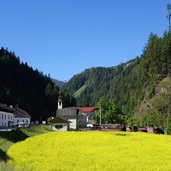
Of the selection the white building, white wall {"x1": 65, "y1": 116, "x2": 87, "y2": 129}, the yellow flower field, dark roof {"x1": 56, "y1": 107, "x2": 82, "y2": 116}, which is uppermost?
dark roof {"x1": 56, "y1": 107, "x2": 82, "y2": 116}

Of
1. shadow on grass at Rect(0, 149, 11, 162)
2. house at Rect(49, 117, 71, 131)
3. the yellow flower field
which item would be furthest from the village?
shadow on grass at Rect(0, 149, 11, 162)

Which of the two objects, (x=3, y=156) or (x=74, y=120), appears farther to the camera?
(x=74, y=120)

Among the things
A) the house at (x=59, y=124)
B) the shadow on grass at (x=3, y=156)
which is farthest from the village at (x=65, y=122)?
the shadow on grass at (x=3, y=156)

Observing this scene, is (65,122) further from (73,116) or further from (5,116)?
(73,116)

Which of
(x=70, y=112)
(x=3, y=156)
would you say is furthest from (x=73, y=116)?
(x=3, y=156)

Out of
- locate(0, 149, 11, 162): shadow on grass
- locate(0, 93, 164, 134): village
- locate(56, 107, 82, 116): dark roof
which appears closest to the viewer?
locate(0, 149, 11, 162): shadow on grass

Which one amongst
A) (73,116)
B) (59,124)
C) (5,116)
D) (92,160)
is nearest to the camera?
(92,160)

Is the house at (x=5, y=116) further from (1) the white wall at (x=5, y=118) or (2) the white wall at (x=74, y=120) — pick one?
(2) the white wall at (x=74, y=120)

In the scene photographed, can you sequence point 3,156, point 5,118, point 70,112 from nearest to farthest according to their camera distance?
point 3,156 → point 5,118 → point 70,112

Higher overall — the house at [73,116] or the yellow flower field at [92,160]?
the house at [73,116]

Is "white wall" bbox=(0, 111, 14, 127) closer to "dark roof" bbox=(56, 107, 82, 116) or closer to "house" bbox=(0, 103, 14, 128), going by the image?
"house" bbox=(0, 103, 14, 128)

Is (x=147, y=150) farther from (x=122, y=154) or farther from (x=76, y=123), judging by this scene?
(x=76, y=123)

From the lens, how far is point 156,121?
112688 millimetres

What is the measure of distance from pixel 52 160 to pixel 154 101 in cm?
8716
